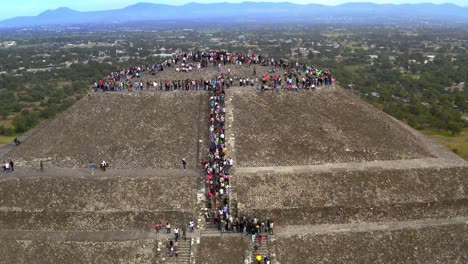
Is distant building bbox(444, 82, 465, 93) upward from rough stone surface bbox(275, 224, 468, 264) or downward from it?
upward

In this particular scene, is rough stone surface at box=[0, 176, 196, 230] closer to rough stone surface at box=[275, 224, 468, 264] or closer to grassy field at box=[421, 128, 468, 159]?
rough stone surface at box=[275, 224, 468, 264]

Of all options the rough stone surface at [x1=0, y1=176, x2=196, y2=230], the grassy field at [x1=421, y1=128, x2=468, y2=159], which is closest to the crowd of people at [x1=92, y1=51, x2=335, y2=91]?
the rough stone surface at [x1=0, y1=176, x2=196, y2=230]

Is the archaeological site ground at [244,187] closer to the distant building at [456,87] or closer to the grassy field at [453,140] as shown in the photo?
the grassy field at [453,140]

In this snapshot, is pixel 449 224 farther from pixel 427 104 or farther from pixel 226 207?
pixel 427 104

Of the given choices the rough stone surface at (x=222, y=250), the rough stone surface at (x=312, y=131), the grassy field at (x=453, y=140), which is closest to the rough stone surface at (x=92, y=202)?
the rough stone surface at (x=222, y=250)

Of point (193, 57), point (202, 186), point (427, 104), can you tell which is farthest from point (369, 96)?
point (202, 186)

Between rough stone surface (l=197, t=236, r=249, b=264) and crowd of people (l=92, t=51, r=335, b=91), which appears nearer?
rough stone surface (l=197, t=236, r=249, b=264)

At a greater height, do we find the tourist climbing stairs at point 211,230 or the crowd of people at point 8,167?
the crowd of people at point 8,167
